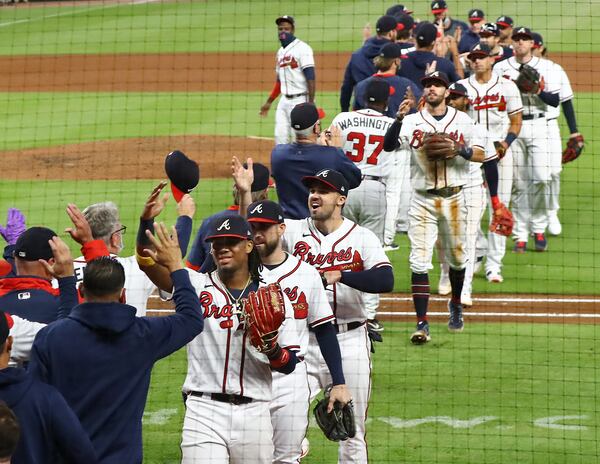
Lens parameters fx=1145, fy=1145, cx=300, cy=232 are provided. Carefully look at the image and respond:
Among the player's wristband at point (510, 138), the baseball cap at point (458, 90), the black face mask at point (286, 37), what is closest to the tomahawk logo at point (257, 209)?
the baseball cap at point (458, 90)

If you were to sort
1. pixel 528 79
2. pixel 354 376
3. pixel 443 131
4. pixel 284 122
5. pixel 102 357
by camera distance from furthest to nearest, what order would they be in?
pixel 284 122, pixel 528 79, pixel 443 131, pixel 354 376, pixel 102 357

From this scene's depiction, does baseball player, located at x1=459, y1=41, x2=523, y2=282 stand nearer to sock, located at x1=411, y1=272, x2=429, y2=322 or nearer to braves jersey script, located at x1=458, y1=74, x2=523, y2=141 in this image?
braves jersey script, located at x1=458, y1=74, x2=523, y2=141

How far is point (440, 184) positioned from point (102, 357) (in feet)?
16.9

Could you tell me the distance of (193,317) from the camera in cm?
456

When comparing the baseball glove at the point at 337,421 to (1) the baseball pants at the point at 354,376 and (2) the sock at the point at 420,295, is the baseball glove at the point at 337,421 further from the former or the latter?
(2) the sock at the point at 420,295

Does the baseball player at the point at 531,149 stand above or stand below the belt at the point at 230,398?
above

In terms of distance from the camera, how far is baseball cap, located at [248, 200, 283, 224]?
5.74m

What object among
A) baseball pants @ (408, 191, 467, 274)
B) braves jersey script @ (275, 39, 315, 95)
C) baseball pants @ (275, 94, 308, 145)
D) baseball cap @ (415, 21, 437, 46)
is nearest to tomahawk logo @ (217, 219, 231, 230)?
baseball pants @ (408, 191, 467, 274)

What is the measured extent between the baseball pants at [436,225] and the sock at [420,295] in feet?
0.59

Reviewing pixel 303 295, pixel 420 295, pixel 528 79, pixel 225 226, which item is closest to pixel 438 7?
pixel 528 79

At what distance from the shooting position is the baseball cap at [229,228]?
516 centimetres

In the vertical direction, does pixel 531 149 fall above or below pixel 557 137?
below

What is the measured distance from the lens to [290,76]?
14.5 meters

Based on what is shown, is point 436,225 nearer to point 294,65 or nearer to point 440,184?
point 440,184
